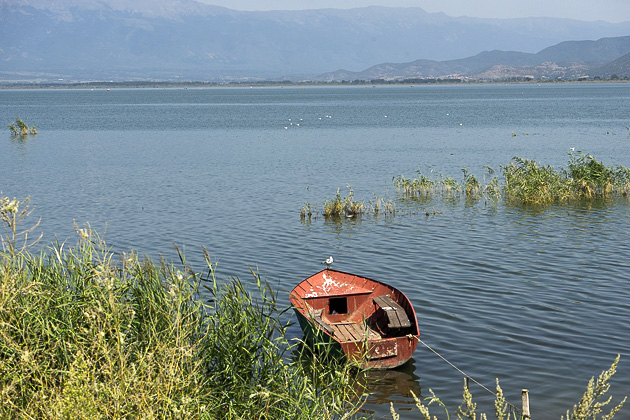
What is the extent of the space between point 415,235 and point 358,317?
10.1 m

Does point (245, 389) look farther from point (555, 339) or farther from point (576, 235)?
point (576, 235)

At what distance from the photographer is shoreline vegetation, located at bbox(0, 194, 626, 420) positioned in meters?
9.38

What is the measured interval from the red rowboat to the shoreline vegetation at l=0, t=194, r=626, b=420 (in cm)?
260

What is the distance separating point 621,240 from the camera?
83.9ft

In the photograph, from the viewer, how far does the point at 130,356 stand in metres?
11.2

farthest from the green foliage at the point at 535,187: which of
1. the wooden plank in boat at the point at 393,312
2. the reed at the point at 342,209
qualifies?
the wooden plank in boat at the point at 393,312

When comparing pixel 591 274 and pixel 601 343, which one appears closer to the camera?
pixel 601 343

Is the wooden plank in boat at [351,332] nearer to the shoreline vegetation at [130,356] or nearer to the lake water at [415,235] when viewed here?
the lake water at [415,235]

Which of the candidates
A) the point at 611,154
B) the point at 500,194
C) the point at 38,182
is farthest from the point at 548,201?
the point at 38,182

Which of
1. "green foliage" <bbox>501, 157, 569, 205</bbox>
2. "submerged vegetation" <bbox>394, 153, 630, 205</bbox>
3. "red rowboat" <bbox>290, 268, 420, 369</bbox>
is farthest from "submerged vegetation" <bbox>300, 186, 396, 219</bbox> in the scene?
"red rowboat" <bbox>290, 268, 420, 369</bbox>

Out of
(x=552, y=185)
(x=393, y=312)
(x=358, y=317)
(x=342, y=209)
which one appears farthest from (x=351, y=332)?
Result: (x=552, y=185)

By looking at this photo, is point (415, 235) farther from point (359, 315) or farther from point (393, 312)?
point (393, 312)

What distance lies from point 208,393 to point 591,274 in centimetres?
1435

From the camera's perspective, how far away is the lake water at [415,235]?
15.6 m
